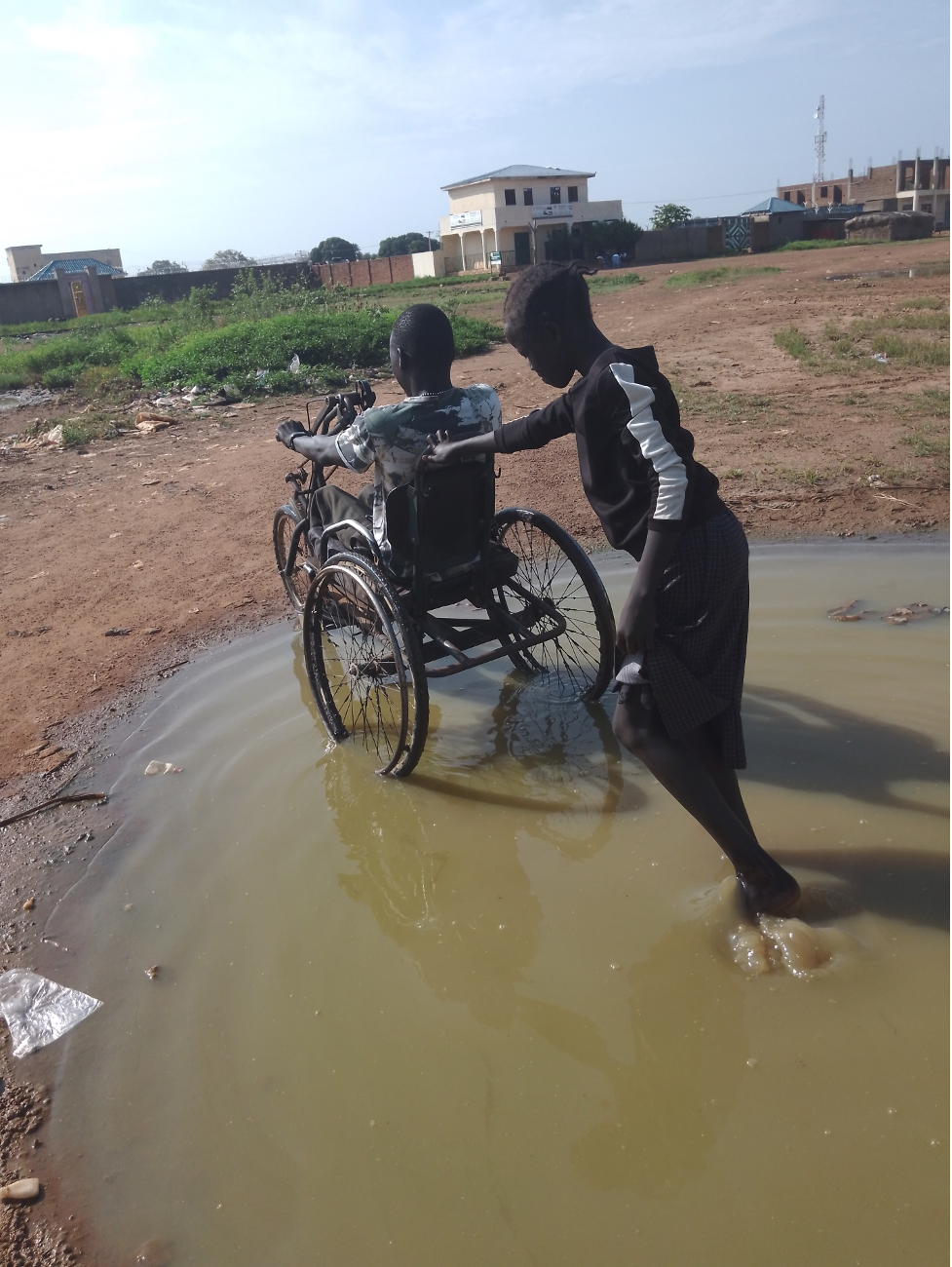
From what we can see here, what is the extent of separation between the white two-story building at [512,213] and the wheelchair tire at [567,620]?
44040 millimetres

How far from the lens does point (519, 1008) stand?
2.75 meters

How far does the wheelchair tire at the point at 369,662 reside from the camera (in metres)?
3.58

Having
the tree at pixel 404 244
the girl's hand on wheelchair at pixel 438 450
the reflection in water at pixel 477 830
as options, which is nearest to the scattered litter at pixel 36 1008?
the reflection in water at pixel 477 830

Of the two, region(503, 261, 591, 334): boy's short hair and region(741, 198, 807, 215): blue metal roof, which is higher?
region(741, 198, 807, 215): blue metal roof

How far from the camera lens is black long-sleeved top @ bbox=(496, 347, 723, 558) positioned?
7.88 feet

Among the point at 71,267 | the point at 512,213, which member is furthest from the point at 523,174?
the point at 71,267

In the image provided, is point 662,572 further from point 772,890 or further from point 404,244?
point 404,244

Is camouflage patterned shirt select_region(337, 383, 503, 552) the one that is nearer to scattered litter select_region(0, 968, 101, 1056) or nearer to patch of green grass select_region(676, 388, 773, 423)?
scattered litter select_region(0, 968, 101, 1056)

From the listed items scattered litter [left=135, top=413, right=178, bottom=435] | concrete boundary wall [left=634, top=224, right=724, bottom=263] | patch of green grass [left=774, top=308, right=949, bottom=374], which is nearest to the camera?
patch of green grass [left=774, top=308, right=949, bottom=374]

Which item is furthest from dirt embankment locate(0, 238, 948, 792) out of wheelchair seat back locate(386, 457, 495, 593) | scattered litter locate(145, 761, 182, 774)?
wheelchair seat back locate(386, 457, 495, 593)

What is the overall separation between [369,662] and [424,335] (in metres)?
1.36

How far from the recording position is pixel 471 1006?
9.14 ft

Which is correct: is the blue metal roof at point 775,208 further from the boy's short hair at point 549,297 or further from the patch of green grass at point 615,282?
the boy's short hair at point 549,297

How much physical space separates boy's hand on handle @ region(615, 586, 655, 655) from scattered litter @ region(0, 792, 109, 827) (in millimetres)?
2552
